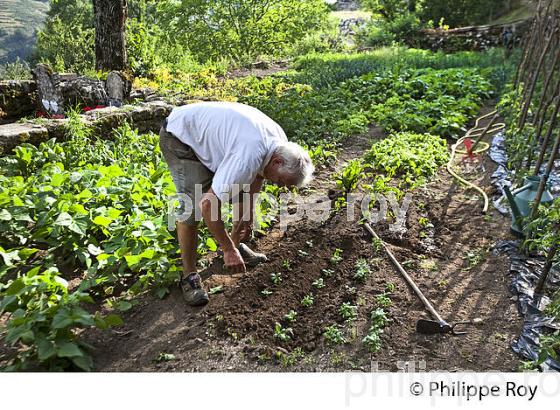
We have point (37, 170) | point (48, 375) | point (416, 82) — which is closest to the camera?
→ point (48, 375)

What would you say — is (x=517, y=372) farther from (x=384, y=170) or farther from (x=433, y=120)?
(x=433, y=120)

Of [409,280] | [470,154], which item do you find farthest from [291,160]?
[470,154]

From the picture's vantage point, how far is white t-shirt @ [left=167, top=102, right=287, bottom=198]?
2.45m

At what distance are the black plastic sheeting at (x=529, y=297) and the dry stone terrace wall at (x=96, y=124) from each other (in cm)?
357

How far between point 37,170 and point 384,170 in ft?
10.1

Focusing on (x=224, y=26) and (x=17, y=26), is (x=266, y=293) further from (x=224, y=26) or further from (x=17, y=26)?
(x=17, y=26)

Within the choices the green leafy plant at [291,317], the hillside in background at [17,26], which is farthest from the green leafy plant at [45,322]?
the hillside in background at [17,26]

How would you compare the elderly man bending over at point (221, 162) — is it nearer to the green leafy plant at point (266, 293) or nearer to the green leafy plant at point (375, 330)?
the green leafy plant at point (266, 293)

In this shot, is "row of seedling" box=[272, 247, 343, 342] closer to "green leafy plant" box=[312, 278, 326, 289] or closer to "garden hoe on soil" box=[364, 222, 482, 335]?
"green leafy plant" box=[312, 278, 326, 289]

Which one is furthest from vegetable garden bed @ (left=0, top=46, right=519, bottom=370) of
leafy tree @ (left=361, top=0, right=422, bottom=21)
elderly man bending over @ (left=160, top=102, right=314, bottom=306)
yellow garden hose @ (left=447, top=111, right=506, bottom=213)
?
leafy tree @ (left=361, top=0, right=422, bottom=21)

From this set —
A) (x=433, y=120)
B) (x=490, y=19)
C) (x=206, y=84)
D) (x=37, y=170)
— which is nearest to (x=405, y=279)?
(x=37, y=170)

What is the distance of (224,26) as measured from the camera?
1363cm

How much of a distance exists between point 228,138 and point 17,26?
612 inches

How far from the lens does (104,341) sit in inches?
104
